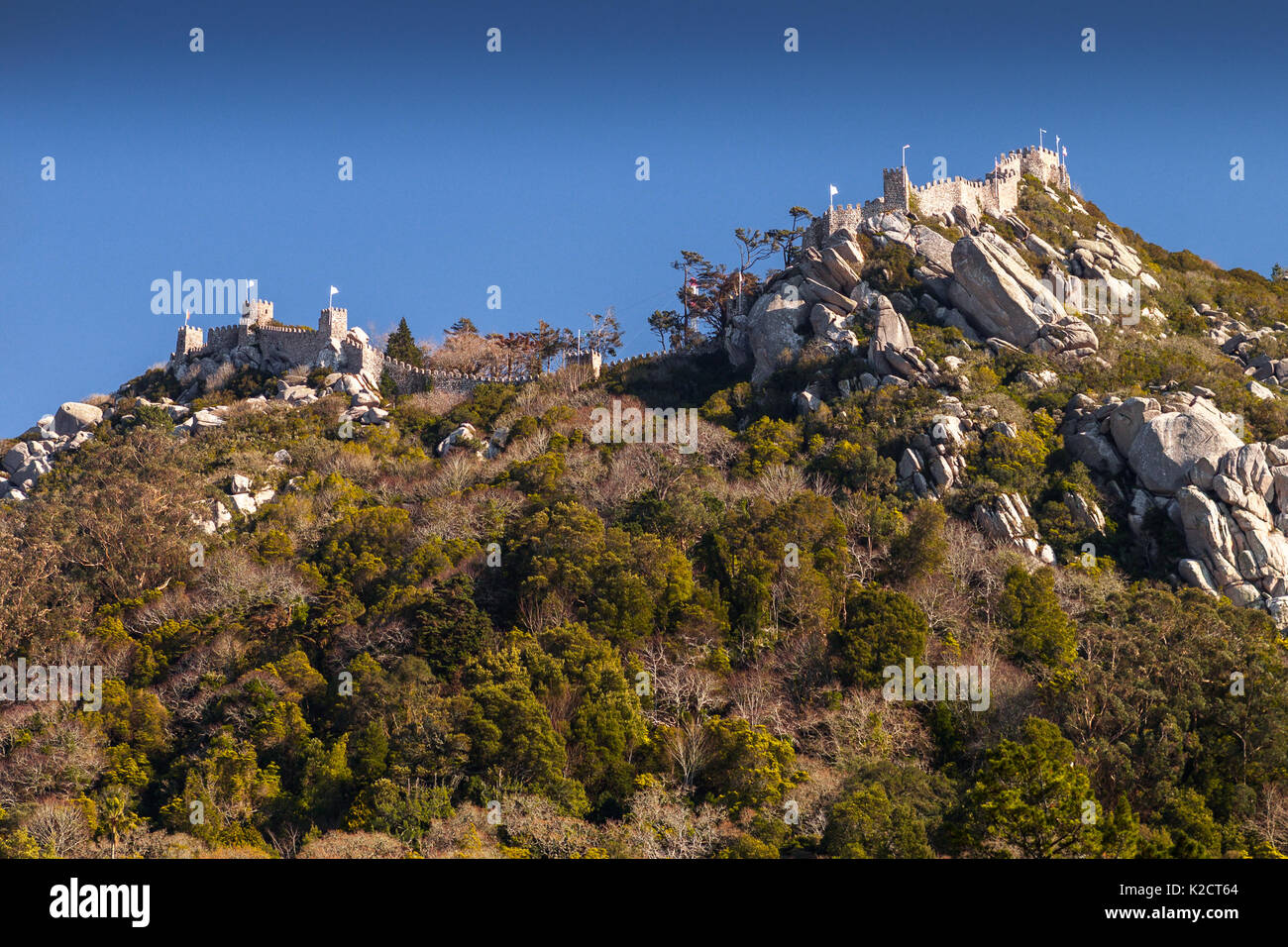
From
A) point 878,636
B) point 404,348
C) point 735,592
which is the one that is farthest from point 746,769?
point 404,348

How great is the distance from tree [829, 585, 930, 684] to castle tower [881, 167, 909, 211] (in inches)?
1164

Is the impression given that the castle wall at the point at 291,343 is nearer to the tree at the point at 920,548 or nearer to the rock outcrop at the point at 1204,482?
the tree at the point at 920,548

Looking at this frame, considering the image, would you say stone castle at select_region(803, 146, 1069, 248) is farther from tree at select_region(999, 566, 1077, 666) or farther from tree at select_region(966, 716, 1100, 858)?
tree at select_region(966, 716, 1100, 858)

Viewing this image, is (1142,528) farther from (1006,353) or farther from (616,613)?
(616,613)

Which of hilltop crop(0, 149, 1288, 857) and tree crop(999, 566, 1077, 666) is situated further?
tree crop(999, 566, 1077, 666)

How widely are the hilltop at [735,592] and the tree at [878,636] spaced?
94mm

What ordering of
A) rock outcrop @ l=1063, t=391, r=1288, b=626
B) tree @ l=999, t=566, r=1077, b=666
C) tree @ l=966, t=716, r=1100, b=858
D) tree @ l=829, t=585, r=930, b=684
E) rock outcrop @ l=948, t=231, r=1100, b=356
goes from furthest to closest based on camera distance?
rock outcrop @ l=948, t=231, r=1100, b=356, rock outcrop @ l=1063, t=391, r=1288, b=626, tree @ l=999, t=566, r=1077, b=666, tree @ l=829, t=585, r=930, b=684, tree @ l=966, t=716, r=1100, b=858

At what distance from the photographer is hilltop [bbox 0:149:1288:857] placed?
104ft

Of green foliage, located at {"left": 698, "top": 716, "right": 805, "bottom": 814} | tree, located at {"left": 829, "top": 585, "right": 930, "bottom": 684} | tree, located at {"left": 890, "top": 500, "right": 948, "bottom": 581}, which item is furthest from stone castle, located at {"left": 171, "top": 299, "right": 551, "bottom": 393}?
green foliage, located at {"left": 698, "top": 716, "right": 805, "bottom": 814}

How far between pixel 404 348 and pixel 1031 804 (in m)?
46.8

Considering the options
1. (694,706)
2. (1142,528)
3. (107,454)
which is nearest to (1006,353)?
(1142,528)

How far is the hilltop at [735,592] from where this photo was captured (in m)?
31.8

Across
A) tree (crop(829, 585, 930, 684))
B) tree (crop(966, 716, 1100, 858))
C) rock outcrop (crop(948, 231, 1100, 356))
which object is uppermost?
rock outcrop (crop(948, 231, 1100, 356))

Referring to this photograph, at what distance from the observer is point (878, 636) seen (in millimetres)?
37000
